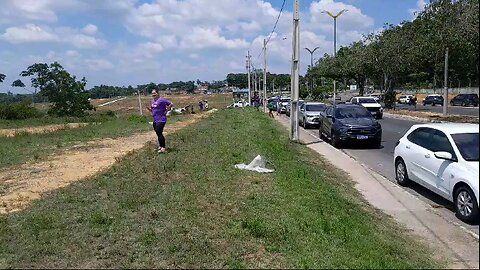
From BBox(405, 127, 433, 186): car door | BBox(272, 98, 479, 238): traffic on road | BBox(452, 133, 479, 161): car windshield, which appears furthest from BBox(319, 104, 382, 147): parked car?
BBox(452, 133, 479, 161): car windshield

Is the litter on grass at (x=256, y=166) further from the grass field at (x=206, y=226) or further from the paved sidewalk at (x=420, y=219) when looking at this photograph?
the paved sidewalk at (x=420, y=219)

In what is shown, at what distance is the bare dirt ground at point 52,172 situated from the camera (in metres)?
9.10

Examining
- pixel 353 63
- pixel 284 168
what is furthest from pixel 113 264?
pixel 353 63

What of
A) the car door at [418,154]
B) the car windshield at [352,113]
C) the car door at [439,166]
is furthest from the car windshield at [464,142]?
the car windshield at [352,113]

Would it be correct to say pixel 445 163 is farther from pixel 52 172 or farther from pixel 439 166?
pixel 52 172

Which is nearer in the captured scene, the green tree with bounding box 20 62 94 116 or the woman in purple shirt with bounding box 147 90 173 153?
the woman in purple shirt with bounding box 147 90 173 153

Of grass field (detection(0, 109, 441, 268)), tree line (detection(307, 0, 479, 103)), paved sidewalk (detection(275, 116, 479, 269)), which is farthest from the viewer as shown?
tree line (detection(307, 0, 479, 103))

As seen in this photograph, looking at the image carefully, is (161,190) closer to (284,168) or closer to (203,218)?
(203,218)

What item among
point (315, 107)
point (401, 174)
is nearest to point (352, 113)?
point (401, 174)

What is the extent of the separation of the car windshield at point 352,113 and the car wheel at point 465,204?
12.1 m

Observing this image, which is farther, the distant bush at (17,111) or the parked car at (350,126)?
the distant bush at (17,111)

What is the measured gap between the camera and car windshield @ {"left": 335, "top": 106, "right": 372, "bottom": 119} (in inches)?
791

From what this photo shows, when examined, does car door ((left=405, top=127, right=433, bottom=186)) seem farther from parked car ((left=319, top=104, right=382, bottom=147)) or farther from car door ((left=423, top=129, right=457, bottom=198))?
parked car ((left=319, top=104, right=382, bottom=147))

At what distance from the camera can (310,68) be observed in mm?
85625
